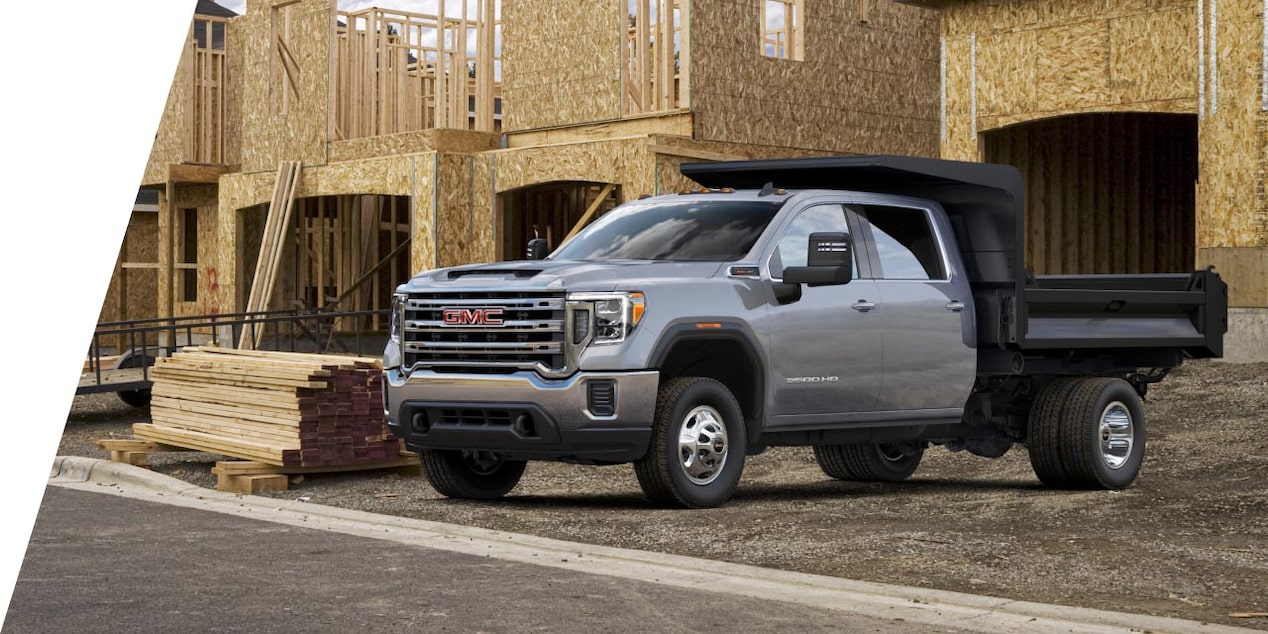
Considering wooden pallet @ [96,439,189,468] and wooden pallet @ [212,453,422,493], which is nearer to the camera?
wooden pallet @ [212,453,422,493]

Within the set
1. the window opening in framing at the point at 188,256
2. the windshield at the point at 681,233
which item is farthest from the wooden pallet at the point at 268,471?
the window opening in framing at the point at 188,256

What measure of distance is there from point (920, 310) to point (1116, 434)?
86.4 inches

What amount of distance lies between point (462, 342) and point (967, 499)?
3.88 m

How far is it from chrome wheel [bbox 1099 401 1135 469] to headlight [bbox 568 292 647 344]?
4214 mm

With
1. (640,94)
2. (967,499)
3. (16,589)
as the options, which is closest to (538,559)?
(16,589)

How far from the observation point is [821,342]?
1155 cm

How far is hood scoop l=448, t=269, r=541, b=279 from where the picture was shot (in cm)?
1112

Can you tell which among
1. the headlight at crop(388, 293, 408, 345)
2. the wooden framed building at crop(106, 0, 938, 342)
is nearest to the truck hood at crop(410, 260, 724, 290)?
the headlight at crop(388, 293, 408, 345)

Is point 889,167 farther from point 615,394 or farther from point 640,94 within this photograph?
point 640,94

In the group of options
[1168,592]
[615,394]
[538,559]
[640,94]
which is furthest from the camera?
[640,94]

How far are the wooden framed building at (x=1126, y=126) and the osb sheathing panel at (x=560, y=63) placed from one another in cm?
446

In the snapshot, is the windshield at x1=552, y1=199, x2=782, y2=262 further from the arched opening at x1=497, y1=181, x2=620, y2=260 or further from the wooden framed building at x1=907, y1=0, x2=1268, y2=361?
the arched opening at x1=497, y1=181, x2=620, y2=260

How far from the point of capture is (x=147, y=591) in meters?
8.29

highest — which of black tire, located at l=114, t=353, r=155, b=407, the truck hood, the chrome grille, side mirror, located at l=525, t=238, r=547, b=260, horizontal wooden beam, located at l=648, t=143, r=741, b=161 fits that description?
horizontal wooden beam, located at l=648, t=143, r=741, b=161
